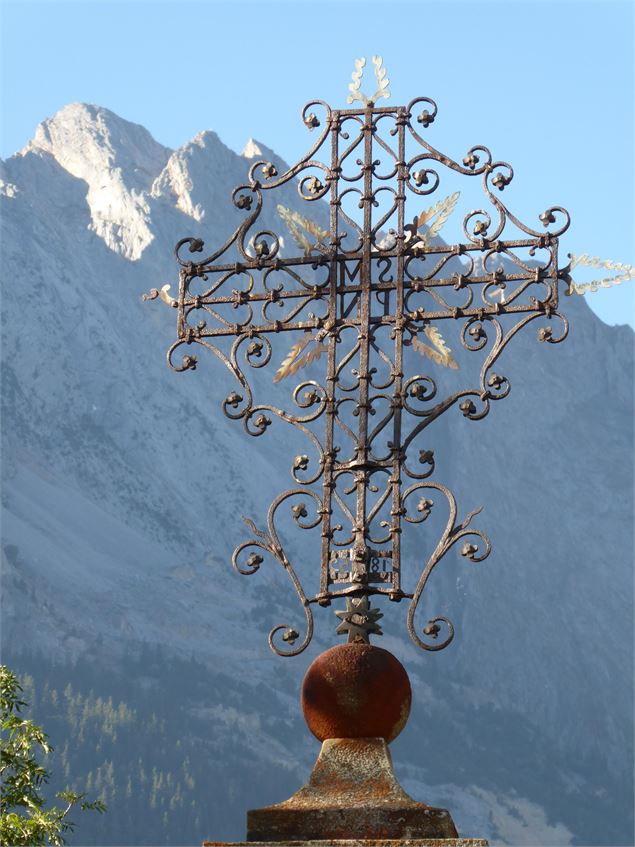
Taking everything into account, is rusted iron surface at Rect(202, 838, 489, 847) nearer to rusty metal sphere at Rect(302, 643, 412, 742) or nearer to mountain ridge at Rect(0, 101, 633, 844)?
rusty metal sphere at Rect(302, 643, 412, 742)

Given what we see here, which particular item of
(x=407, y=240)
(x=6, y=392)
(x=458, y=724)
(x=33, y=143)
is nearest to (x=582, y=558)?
(x=458, y=724)

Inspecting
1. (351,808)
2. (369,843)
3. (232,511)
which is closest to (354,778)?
(351,808)

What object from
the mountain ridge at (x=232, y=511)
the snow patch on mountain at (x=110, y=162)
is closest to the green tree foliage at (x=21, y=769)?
the mountain ridge at (x=232, y=511)

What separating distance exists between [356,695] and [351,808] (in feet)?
1.53

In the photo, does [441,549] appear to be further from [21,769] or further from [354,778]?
[21,769]

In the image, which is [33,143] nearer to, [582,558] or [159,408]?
[159,408]

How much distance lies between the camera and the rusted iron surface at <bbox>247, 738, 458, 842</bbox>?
19.4ft

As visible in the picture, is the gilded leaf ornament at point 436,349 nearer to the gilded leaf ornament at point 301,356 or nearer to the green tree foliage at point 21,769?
the gilded leaf ornament at point 301,356

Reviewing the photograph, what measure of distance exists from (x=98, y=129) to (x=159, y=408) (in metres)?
29.1

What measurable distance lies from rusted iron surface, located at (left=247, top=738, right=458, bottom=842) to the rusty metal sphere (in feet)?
0.19

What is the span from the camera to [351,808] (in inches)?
238

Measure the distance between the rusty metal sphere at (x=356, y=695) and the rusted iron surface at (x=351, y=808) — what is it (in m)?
0.06

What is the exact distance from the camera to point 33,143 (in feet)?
481

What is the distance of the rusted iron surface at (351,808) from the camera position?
19.4 ft
